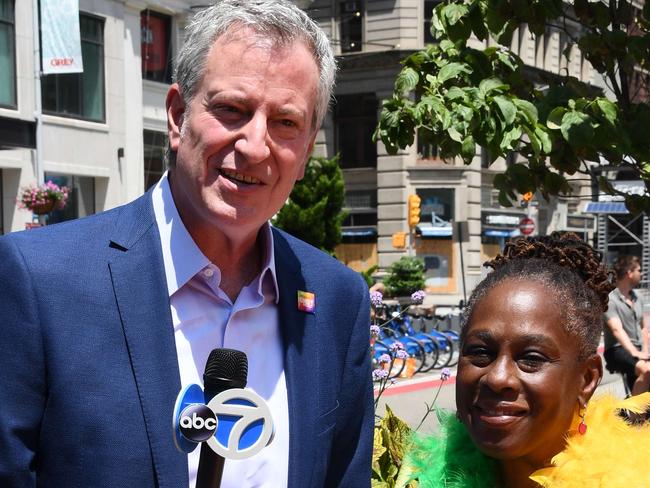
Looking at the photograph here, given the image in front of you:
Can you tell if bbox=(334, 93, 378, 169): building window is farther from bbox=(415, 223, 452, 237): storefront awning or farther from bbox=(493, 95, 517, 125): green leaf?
bbox=(493, 95, 517, 125): green leaf

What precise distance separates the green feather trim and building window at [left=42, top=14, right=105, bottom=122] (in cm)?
1757

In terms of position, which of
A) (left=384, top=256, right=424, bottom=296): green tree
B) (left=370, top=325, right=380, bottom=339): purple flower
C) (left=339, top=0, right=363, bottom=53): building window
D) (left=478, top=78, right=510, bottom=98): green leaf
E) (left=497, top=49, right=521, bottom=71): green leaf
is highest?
(left=339, top=0, right=363, bottom=53): building window

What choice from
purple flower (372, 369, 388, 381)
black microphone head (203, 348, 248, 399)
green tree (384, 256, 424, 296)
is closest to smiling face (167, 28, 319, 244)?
black microphone head (203, 348, 248, 399)

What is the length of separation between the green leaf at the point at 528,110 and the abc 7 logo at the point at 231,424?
2.70 meters

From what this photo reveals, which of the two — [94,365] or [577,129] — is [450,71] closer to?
[577,129]

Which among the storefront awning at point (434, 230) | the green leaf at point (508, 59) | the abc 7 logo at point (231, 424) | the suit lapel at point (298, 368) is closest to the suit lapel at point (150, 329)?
the suit lapel at point (298, 368)

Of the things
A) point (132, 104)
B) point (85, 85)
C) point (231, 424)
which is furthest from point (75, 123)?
point (231, 424)

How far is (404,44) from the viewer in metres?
30.7

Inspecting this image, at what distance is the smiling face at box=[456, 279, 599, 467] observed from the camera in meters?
2.21

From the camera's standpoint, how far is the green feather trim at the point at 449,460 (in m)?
2.39

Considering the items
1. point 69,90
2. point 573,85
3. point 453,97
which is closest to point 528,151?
point 573,85

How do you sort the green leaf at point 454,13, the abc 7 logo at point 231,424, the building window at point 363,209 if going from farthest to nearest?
the building window at point 363,209, the green leaf at point 454,13, the abc 7 logo at point 231,424

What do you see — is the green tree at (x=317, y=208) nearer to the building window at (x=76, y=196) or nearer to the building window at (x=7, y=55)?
the building window at (x=76, y=196)

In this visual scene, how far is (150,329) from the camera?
194 cm
